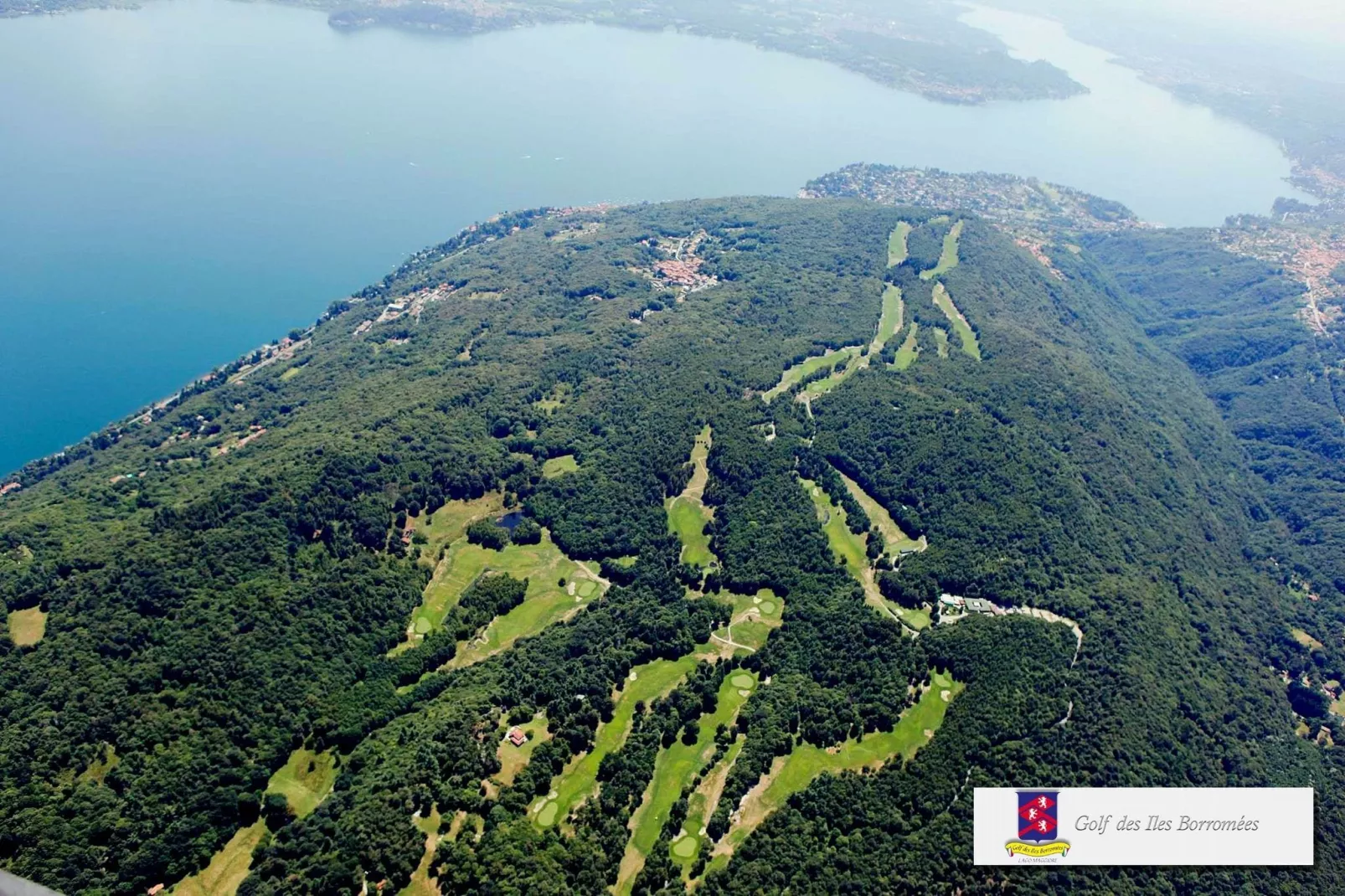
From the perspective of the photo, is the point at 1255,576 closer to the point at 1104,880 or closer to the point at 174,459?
the point at 1104,880

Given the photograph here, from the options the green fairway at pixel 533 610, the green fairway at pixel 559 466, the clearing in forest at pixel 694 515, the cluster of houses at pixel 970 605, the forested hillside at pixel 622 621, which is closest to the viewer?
the forested hillside at pixel 622 621

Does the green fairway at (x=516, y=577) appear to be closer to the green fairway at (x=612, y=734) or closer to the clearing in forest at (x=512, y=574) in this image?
the clearing in forest at (x=512, y=574)

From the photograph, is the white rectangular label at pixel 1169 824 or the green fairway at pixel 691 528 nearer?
the white rectangular label at pixel 1169 824

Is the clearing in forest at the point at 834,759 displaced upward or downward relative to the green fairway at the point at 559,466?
downward

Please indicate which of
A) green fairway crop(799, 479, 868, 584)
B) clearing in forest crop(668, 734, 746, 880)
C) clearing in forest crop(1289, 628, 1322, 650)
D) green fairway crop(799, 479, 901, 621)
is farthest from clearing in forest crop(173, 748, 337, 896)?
clearing in forest crop(1289, 628, 1322, 650)

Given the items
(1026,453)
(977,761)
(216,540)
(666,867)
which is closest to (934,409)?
(1026,453)

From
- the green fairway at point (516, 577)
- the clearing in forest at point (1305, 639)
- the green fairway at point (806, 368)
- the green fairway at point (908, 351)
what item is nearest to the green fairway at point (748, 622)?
the green fairway at point (516, 577)
